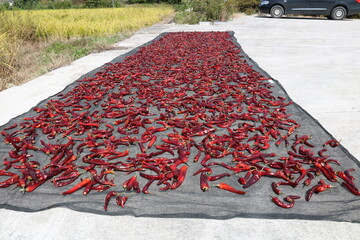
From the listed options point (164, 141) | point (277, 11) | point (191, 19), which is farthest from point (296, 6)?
point (164, 141)

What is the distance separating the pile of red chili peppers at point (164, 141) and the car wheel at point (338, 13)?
1547 cm

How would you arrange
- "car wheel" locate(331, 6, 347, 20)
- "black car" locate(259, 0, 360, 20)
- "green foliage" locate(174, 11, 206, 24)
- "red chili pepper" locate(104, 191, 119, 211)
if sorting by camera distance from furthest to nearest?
"green foliage" locate(174, 11, 206, 24), "car wheel" locate(331, 6, 347, 20), "black car" locate(259, 0, 360, 20), "red chili pepper" locate(104, 191, 119, 211)

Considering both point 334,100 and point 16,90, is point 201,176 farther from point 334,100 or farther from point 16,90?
point 16,90

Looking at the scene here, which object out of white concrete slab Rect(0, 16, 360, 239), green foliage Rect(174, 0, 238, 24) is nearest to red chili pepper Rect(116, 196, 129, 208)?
white concrete slab Rect(0, 16, 360, 239)

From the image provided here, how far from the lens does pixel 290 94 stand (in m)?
5.01

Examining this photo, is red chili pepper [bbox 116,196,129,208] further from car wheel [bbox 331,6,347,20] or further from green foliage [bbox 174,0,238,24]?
car wheel [bbox 331,6,347,20]

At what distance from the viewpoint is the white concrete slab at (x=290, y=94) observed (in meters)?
2.13

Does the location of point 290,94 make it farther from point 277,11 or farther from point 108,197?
point 277,11

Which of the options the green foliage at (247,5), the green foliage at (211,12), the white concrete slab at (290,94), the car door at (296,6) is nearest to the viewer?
the white concrete slab at (290,94)

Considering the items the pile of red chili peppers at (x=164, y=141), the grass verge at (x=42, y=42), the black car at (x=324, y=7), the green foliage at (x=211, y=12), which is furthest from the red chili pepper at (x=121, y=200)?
the black car at (x=324, y=7)

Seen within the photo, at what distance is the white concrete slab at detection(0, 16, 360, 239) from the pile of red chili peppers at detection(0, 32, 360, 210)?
0.25 metres

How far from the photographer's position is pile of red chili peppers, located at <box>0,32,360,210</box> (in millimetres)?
2680

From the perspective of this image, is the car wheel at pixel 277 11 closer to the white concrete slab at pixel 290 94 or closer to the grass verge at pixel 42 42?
the white concrete slab at pixel 290 94

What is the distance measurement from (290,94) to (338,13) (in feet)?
53.5
